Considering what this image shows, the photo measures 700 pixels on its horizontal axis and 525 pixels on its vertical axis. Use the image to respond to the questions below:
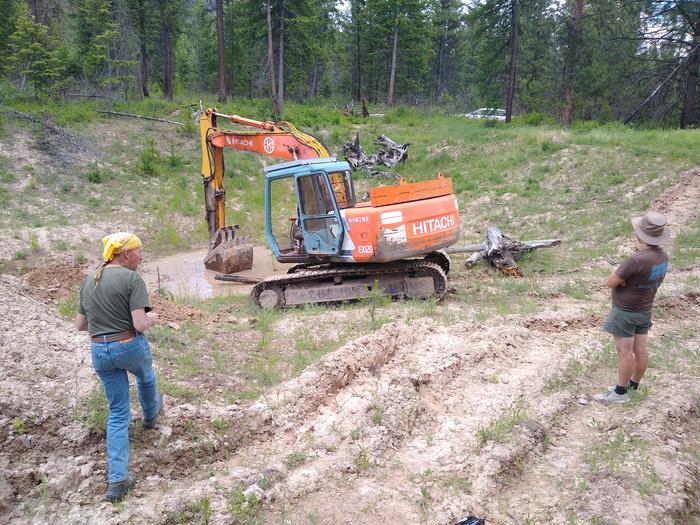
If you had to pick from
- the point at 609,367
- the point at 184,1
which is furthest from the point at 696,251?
the point at 184,1

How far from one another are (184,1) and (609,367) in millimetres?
29021

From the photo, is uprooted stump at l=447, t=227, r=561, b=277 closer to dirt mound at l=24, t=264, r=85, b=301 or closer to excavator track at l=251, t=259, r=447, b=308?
excavator track at l=251, t=259, r=447, b=308

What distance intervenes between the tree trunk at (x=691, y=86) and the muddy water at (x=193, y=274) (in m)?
17.8

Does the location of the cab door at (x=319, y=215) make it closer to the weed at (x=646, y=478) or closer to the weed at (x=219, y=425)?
the weed at (x=219, y=425)

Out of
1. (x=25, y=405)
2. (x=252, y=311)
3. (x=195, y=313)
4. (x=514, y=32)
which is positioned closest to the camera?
(x=25, y=405)

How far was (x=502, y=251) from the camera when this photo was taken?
1075 cm

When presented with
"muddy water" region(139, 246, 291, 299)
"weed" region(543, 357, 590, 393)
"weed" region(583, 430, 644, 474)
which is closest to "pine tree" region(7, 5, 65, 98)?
"muddy water" region(139, 246, 291, 299)

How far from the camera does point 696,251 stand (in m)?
10.5

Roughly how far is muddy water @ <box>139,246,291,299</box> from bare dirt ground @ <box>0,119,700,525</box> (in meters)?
4.06

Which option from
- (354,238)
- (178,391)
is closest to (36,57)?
(354,238)

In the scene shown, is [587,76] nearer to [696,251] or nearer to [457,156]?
[457,156]

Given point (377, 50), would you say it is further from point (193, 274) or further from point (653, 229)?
point (653, 229)

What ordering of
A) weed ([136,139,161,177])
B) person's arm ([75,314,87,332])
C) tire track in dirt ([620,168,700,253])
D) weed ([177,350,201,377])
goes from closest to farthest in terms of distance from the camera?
person's arm ([75,314,87,332]) < weed ([177,350,201,377]) < tire track in dirt ([620,168,700,253]) < weed ([136,139,161,177])

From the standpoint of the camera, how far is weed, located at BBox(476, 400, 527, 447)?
4.39m
